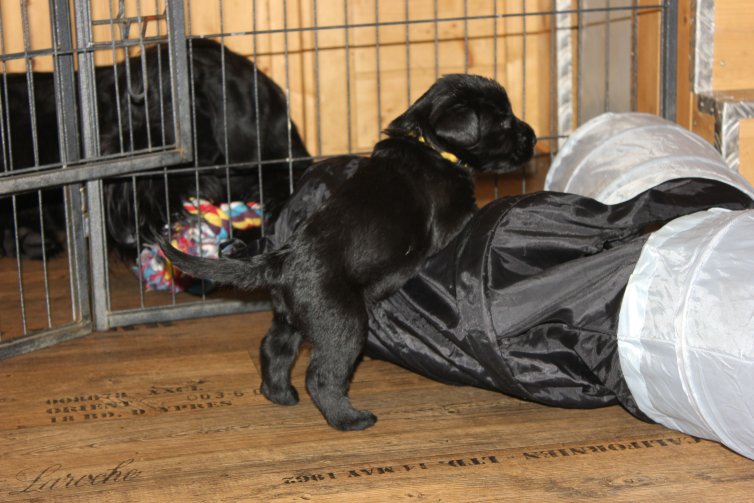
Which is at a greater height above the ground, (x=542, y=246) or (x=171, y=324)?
(x=542, y=246)

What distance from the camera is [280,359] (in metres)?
2.44

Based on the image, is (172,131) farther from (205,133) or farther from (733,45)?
(733,45)

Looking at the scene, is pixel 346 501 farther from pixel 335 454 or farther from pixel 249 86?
pixel 249 86

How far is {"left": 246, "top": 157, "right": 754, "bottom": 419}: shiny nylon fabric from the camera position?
87.9 inches

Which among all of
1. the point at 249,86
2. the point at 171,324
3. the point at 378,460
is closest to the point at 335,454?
the point at 378,460

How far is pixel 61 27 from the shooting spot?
2855 millimetres

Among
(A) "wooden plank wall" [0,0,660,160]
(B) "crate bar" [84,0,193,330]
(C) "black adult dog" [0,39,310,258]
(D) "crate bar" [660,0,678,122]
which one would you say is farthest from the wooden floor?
(A) "wooden plank wall" [0,0,660,160]

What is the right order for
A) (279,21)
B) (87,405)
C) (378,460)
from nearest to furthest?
(378,460) → (87,405) → (279,21)

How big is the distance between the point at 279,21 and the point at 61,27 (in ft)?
6.22

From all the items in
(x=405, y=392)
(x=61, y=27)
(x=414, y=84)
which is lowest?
(x=405, y=392)

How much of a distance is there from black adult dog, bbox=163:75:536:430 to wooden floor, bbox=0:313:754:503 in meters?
0.15

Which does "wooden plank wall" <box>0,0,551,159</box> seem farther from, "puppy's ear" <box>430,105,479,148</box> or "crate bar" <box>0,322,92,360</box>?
"puppy's ear" <box>430,105,479,148</box>

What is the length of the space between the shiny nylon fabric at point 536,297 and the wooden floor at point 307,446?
0.34ft

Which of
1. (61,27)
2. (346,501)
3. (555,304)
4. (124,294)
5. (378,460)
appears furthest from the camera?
(124,294)
